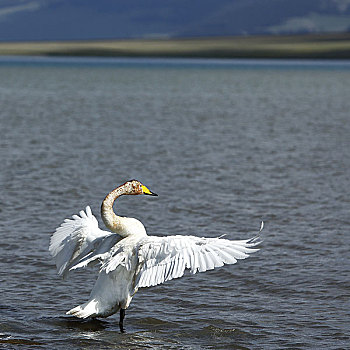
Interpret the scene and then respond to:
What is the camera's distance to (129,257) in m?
8.30

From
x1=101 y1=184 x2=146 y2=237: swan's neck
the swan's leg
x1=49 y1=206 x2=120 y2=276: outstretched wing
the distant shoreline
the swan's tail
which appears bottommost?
the distant shoreline

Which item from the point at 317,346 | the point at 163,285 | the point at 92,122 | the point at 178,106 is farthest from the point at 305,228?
the point at 178,106

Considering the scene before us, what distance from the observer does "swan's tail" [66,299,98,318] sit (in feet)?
26.6

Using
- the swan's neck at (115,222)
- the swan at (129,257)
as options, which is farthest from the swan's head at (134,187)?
the swan's neck at (115,222)

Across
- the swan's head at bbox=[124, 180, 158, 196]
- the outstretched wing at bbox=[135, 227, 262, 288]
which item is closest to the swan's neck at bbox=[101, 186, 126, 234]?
the swan's head at bbox=[124, 180, 158, 196]

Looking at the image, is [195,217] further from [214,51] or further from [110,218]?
[214,51]

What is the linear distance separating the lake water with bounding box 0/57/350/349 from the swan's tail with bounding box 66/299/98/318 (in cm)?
29

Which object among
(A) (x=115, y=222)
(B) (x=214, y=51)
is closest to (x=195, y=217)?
(A) (x=115, y=222)

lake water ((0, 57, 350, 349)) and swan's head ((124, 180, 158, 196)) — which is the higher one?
swan's head ((124, 180, 158, 196))

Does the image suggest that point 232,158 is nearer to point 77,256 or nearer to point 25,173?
point 25,173

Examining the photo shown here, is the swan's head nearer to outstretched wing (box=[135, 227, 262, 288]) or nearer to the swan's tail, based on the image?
outstretched wing (box=[135, 227, 262, 288])

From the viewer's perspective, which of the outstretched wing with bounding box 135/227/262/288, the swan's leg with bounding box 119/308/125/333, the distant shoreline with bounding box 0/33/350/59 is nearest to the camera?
the outstretched wing with bounding box 135/227/262/288

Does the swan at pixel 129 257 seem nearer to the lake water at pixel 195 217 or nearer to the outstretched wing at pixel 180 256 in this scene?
the outstretched wing at pixel 180 256

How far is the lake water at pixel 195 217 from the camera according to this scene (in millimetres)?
8602
